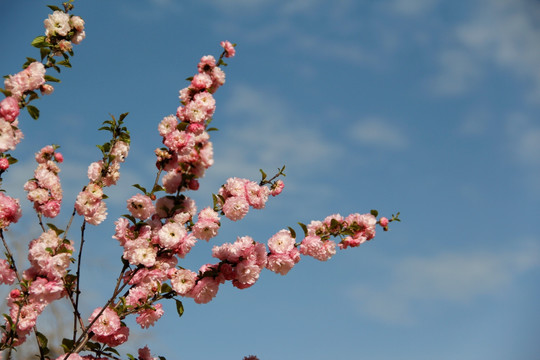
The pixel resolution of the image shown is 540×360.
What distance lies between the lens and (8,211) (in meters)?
3.84

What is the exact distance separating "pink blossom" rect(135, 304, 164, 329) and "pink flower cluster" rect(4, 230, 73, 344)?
2.03ft

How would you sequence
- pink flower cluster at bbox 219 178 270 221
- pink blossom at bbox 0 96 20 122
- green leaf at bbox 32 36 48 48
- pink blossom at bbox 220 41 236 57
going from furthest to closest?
pink blossom at bbox 220 41 236 57
green leaf at bbox 32 36 48 48
pink flower cluster at bbox 219 178 270 221
pink blossom at bbox 0 96 20 122

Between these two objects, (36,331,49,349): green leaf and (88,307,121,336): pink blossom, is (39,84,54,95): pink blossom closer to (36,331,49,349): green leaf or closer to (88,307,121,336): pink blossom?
(88,307,121,336): pink blossom

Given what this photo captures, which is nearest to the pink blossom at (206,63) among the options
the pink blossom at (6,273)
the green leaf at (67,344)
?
the pink blossom at (6,273)

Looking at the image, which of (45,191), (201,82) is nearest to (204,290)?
(45,191)

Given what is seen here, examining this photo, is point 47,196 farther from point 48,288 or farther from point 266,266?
point 266,266

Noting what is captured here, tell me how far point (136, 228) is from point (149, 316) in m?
0.70

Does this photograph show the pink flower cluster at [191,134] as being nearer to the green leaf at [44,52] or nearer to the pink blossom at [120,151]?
the pink blossom at [120,151]

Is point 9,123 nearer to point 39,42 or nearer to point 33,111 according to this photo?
point 33,111

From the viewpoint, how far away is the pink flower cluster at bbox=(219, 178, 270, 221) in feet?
13.1

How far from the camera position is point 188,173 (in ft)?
12.1

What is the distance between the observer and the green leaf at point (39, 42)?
4082 millimetres

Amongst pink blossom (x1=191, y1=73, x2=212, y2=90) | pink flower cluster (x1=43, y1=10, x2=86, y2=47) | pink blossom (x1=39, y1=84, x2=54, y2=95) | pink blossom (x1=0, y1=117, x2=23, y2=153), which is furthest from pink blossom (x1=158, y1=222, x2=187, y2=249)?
pink flower cluster (x1=43, y1=10, x2=86, y2=47)

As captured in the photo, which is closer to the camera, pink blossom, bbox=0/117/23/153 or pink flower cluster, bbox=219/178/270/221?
pink blossom, bbox=0/117/23/153
